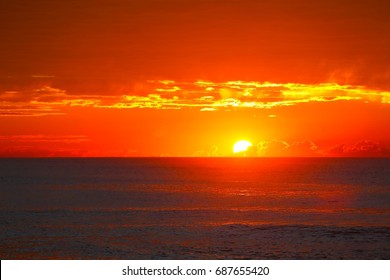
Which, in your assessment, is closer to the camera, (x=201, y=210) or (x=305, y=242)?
(x=305, y=242)

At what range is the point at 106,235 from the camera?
167 feet

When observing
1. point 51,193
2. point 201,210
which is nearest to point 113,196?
point 51,193

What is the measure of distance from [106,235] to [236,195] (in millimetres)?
46999

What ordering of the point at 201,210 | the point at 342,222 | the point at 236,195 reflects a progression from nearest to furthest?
the point at 342,222 < the point at 201,210 < the point at 236,195

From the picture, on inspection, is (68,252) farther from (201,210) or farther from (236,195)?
(236,195)

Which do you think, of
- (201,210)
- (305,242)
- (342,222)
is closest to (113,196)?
(201,210)

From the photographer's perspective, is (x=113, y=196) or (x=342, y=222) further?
(x=113, y=196)

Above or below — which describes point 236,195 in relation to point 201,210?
above
